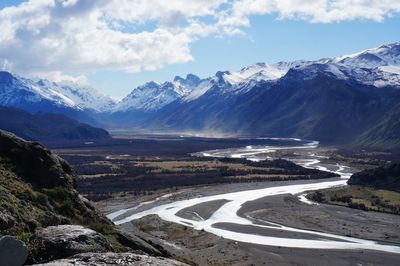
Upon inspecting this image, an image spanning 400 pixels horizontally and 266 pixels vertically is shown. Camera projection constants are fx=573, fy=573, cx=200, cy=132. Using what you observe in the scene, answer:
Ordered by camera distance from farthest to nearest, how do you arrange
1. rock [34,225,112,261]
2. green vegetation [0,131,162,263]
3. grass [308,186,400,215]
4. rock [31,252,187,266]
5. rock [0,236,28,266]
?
grass [308,186,400,215] < green vegetation [0,131,162,263] < rock [34,225,112,261] < rock [0,236,28,266] < rock [31,252,187,266]

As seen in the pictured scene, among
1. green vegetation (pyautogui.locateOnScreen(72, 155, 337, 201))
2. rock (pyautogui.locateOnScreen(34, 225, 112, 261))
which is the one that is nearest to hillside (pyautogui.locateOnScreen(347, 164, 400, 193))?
green vegetation (pyautogui.locateOnScreen(72, 155, 337, 201))

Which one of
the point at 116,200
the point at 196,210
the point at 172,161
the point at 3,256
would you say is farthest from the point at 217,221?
the point at 172,161

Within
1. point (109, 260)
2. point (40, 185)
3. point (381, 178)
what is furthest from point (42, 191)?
point (381, 178)

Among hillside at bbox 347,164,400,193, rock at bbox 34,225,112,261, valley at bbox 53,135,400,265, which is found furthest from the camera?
hillside at bbox 347,164,400,193

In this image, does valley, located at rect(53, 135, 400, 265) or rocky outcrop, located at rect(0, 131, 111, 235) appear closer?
rocky outcrop, located at rect(0, 131, 111, 235)

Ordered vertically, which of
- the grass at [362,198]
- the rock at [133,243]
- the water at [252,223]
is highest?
the rock at [133,243]

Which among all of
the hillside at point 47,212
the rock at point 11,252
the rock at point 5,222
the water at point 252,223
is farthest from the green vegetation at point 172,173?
the rock at point 11,252

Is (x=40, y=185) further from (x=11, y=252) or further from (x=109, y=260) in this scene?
(x=109, y=260)

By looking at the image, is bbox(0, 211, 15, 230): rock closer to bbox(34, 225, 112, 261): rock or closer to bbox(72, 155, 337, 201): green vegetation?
bbox(34, 225, 112, 261): rock

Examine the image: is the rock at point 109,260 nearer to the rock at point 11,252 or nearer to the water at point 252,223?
the rock at point 11,252
